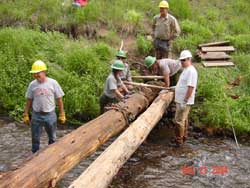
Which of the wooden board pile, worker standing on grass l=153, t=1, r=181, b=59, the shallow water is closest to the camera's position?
the shallow water

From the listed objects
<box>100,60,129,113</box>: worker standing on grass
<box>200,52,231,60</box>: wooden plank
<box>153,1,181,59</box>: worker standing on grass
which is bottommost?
<box>100,60,129,113</box>: worker standing on grass

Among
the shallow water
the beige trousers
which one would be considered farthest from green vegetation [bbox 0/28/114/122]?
the beige trousers

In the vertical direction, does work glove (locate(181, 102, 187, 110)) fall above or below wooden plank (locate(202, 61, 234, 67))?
below

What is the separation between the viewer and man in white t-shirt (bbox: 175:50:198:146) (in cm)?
848

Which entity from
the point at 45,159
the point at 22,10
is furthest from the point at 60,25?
the point at 45,159

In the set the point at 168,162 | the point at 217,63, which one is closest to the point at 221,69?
the point at 217,63

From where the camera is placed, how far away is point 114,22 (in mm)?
13617

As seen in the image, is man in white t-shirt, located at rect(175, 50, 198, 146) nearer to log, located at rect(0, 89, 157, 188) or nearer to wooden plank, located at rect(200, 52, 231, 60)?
log, located at rect(0, 89, 157, 188)

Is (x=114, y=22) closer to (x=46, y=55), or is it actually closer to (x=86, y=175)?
(x=46, y=55)

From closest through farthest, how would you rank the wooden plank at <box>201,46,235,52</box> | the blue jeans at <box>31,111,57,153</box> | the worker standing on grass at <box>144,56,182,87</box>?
the blue jeans at <box>31,111,57,153</box> → the worker standing on grass at <box>144,56,182,87</box> → the wooden plank at <box>201,46,235,52</box>

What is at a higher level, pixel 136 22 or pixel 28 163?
pixel 136 22

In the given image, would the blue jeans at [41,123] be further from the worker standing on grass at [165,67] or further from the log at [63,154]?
the worker standing on grass at [165,67]

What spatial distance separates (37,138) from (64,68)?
357 cm

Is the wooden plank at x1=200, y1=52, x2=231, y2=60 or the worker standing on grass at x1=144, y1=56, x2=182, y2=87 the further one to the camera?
the wooden plank at x1=200, y1=52, x2=231, y2=60
